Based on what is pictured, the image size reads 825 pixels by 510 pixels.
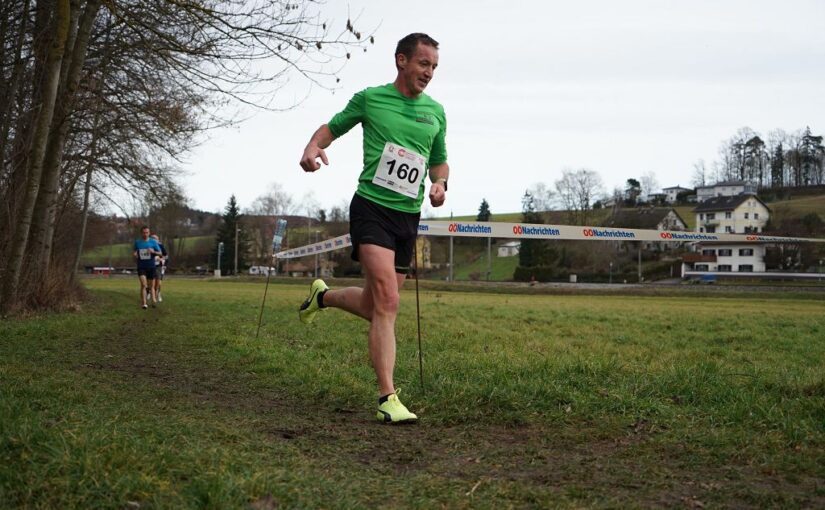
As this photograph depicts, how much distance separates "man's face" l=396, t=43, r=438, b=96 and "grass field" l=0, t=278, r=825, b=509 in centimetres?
205

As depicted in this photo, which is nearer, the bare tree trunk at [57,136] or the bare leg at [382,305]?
the bare leg at [382,305]

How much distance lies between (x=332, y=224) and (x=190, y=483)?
105 metres

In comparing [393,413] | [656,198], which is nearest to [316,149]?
[393,413]

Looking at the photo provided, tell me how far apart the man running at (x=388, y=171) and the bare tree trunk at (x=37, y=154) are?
343 inches

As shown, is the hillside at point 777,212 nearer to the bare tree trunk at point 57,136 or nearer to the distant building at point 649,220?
the distant building at point 649,220

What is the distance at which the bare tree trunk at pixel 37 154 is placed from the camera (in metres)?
12.0

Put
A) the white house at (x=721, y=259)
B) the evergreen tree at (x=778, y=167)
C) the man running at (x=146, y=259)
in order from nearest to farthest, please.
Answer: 1. the man running at (x=146, y=259)
2. the white house at (x=721, y=259)
3. the evergreen tree at (x=778, y=167)

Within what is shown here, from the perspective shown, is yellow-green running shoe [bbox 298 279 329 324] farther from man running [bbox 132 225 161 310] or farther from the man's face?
man running [bbox 132 225 161 310]

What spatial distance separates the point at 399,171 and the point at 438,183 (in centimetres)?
58

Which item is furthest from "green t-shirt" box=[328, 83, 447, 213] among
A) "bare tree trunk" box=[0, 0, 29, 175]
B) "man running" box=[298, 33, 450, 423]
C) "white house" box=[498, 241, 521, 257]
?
"white house" box=[498, 241, 521, 257]

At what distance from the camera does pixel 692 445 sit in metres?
3.69

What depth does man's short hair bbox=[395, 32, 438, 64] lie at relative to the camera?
15.8 feet

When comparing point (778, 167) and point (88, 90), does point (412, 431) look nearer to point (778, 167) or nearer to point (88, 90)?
point (88, 90)

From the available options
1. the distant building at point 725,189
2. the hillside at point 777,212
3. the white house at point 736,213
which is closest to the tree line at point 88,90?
the hillside at point 777,212
